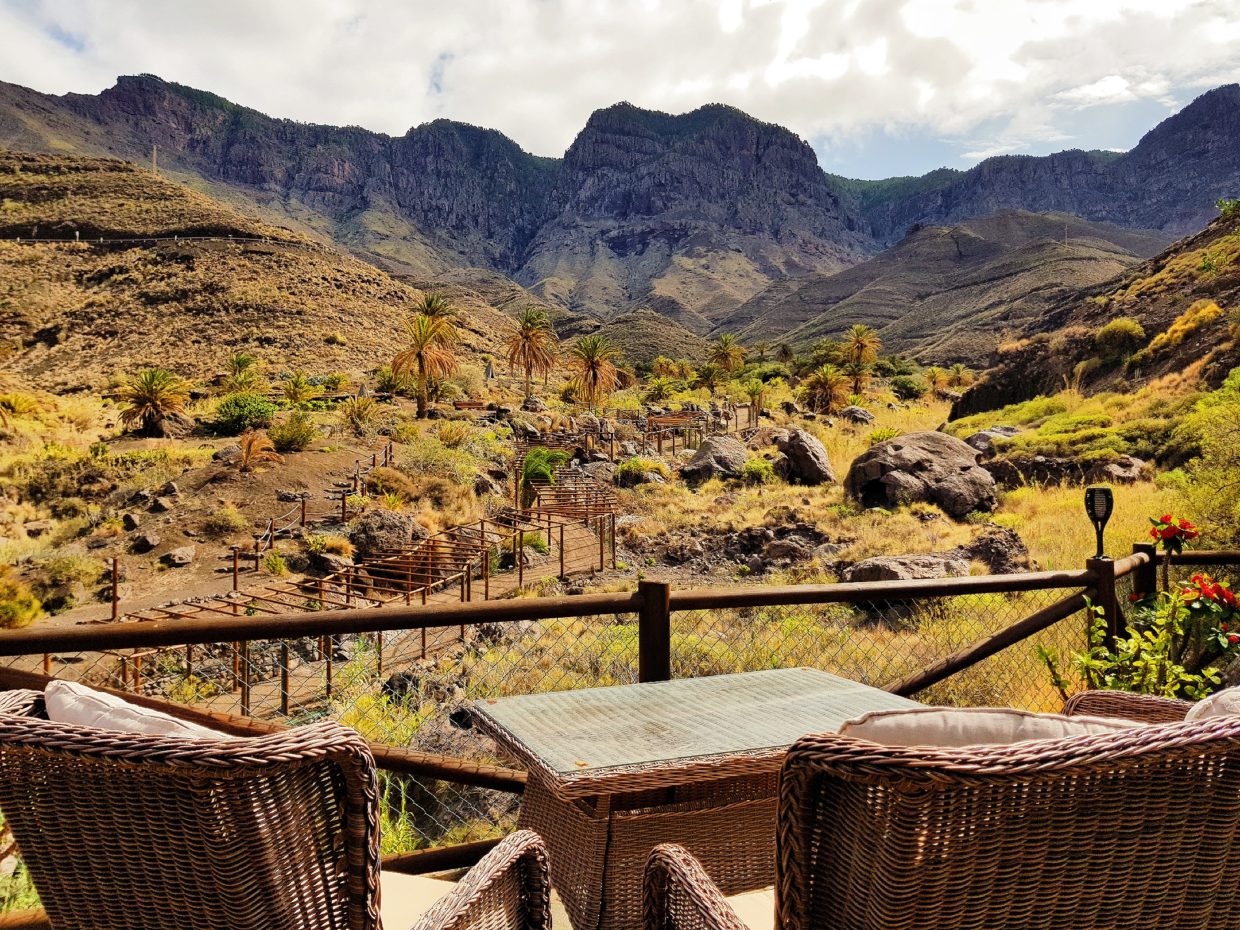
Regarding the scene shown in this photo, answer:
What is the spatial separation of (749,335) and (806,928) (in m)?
112

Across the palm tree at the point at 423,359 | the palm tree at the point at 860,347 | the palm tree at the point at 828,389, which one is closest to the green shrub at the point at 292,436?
the palm tree at the point at 423,359

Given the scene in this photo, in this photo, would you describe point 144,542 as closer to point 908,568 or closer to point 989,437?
point 908,568

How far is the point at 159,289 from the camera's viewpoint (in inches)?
1991

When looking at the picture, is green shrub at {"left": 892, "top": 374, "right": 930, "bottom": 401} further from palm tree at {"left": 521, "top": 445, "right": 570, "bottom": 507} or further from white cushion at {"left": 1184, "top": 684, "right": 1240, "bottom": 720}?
white cushion at {"left": 1184, "top": 684, "right": 1240, "bottom": 720}

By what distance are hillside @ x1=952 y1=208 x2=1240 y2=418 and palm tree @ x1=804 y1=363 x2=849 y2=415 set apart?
33.1 ft

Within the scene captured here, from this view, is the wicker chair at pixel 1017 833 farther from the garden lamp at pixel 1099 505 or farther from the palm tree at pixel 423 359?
the palm tree at pixel 423 359

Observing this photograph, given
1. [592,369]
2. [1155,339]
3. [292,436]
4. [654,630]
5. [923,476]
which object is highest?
[592,369]

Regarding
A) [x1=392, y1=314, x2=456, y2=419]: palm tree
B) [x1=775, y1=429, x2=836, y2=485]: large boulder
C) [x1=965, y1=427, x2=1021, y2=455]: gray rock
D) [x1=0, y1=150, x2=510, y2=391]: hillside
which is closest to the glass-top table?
[x1=775, y1=429, x2=836, y2=485]: large boulder

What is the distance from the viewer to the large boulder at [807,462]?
23188 millimetres

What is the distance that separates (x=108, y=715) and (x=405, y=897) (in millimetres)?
929

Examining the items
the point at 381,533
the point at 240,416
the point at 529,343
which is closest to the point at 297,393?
the point at 240,416

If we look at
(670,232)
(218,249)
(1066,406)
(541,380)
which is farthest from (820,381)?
(670,232)

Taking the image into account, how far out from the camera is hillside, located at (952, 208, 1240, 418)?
75.4ft

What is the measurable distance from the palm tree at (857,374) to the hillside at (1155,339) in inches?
501
